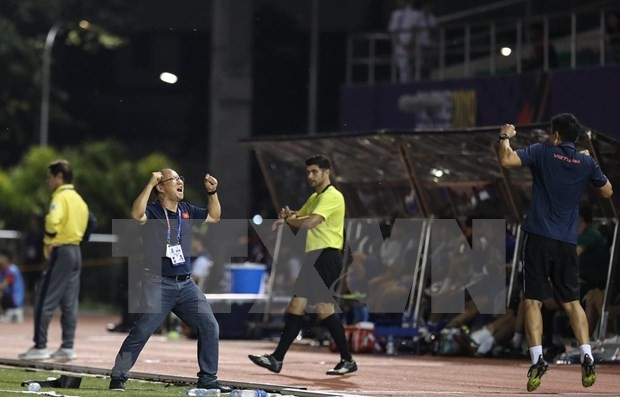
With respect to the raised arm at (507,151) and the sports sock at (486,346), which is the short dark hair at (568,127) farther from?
the sports sock at (486,346)

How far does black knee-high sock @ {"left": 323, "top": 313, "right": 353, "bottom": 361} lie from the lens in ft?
50.8

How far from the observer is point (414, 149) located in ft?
66.8

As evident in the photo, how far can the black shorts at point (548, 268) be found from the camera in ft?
43.3

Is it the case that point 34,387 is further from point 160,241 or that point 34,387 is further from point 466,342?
point 466,342

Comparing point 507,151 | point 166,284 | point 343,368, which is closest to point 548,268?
point 507,151

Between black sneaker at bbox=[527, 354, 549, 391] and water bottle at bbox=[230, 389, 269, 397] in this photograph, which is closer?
water bottle at bbox=[230, 389, 269, 397]

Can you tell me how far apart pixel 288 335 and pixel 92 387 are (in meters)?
2.54

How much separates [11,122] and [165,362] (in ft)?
106

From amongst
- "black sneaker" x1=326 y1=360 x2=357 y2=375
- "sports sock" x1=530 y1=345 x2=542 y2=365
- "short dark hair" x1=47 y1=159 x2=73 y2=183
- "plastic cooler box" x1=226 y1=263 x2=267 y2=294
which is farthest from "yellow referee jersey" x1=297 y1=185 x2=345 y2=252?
"plastic cooler box" x1=226 y1=263 x2=267 y2=294

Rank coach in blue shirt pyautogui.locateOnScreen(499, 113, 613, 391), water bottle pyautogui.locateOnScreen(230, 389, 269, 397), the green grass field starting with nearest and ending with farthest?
water bottle pyautogui.locateOnScreen(230, 389, 269, 397) → the green grass field → coach in blue shirt pyautogui.locateOnScreen(499, 113, 613, 391)

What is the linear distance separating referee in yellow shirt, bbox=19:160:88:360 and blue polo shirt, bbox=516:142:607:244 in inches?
254

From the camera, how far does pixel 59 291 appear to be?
17.7 m

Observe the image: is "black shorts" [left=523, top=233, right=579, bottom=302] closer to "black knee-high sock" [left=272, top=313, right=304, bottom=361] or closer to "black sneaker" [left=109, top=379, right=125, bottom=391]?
"black knee-high sock" [left=272, top=313, right=304, bottom=361]

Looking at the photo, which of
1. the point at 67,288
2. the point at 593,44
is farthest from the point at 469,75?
the point at 67,288
